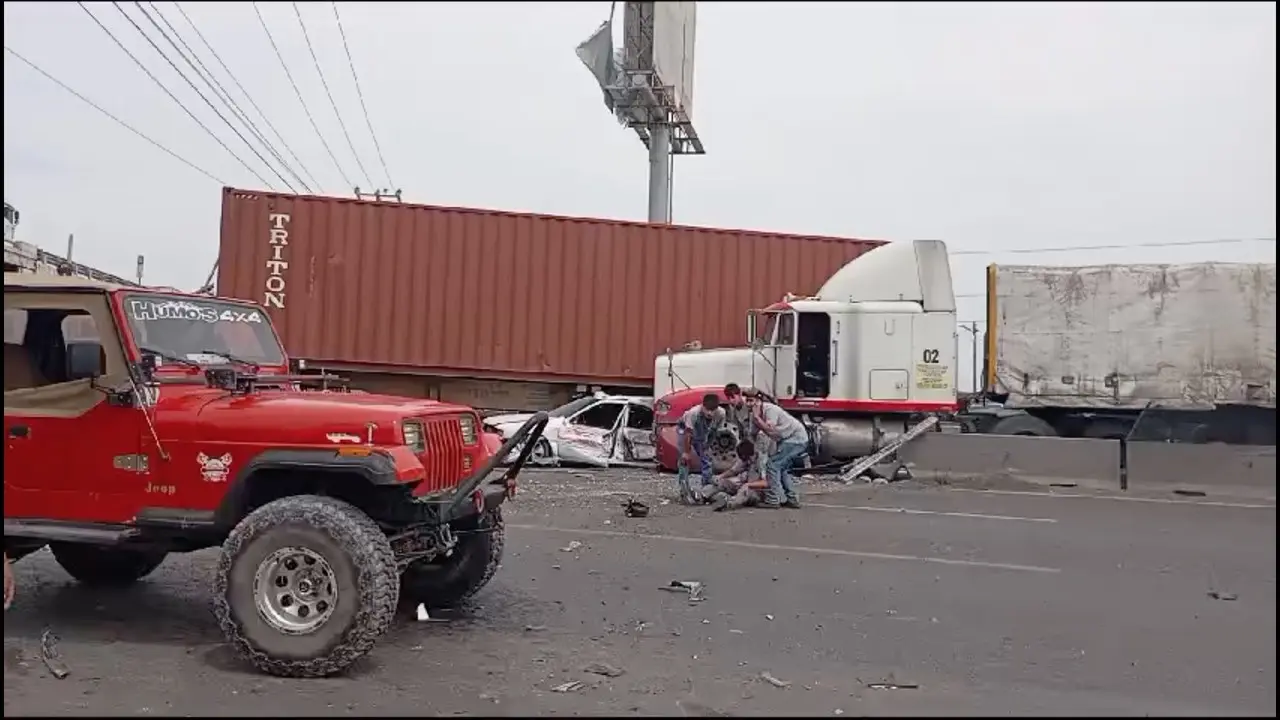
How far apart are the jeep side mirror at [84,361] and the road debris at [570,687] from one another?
2.77 m

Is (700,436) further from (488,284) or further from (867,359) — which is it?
(488,284)

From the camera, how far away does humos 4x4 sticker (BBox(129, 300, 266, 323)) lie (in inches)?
221

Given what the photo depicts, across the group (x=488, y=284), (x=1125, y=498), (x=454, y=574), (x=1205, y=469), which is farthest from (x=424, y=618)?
(x=488, y=284)

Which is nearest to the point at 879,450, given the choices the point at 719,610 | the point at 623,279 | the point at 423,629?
the point at 623,279

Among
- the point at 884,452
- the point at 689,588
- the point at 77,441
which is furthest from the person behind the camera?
the point at 884,452

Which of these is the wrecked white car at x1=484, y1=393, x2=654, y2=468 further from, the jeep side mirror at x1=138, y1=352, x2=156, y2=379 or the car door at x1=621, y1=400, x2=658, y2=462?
the jeep side mirror at x1=138, y1=352, x2=156, y2=379

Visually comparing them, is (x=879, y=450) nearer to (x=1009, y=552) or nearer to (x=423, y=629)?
(x=1009, y=552)

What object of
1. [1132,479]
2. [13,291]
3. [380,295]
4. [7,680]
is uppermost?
[380,295]

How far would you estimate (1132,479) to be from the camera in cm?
404

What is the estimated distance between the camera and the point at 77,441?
5.20 metres

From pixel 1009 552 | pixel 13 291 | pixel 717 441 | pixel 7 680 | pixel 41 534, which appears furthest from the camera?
pixel 717 441

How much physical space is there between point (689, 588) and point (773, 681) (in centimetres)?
203

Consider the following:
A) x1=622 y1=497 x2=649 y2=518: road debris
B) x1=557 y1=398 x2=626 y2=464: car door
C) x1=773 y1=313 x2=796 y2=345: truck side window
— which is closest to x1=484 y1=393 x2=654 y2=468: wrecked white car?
x1=557 y1=398 x2=626 y2=464: car door

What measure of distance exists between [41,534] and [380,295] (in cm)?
1133
